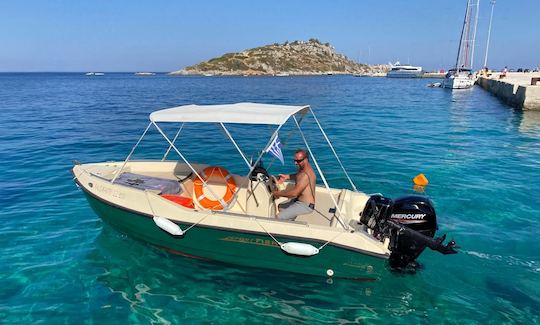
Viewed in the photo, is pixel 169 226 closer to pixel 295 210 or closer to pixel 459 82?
pixel 295 210

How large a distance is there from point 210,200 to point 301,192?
193 centimetres

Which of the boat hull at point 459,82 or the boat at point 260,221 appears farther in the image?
the boat hull at point 459,82

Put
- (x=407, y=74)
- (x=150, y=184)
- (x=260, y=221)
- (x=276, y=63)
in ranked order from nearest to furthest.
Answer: (x=260, y=221) → (x=150, y=184) → (x=407, y=74) → (x=276, y=63)

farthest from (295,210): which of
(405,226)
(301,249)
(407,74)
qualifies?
(407,74)

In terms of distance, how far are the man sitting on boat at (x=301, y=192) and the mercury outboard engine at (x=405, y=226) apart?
3.99 feet

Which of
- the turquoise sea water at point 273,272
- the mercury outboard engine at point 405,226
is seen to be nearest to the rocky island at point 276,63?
the turquoise sea water at point 273,272

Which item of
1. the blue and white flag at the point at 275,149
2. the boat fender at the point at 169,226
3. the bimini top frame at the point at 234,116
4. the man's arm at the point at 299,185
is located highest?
the bimini top frame at the point at 234,116

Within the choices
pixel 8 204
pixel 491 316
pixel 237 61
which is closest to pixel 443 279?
pixel 491 316

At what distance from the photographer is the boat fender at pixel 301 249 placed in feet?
20.8

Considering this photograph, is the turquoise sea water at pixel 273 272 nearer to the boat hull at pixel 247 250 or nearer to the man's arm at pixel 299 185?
the boat hull at pixel 247 250

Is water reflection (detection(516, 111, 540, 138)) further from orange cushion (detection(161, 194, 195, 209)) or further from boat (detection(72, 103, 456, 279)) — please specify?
orange cushion (detection(161, 194, 195, 209))

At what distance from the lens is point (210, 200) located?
307 inches

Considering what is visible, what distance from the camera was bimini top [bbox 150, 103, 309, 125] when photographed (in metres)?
6.73

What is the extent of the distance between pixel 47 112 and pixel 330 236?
106 feet
